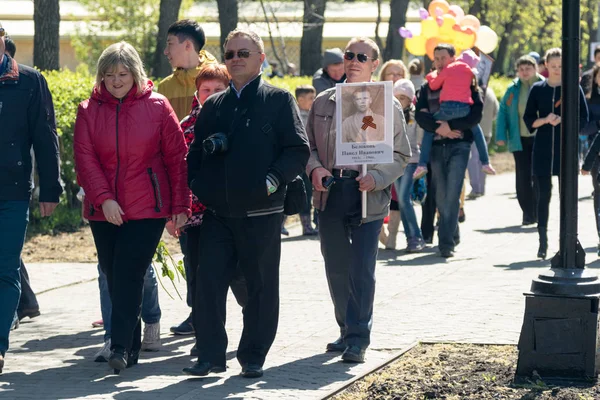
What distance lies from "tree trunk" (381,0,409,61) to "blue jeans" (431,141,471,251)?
12.8m

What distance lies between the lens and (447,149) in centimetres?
1250

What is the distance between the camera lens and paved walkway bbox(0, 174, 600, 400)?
23.1ft

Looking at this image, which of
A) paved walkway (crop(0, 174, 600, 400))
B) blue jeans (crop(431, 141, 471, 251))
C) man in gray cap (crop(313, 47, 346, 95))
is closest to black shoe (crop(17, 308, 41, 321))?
paved walkway (crop(0, 174, 600, 400))

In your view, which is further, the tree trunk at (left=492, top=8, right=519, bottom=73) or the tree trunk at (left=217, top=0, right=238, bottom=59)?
the tree trunk at (left=492, top=8, right=519, bottom=73)

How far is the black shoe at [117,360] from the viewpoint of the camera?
7.16 meters

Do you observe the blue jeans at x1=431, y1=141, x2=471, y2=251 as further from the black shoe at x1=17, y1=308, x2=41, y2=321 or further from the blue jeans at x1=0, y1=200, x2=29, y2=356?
the blue jeans at x1=0, y1=200, x2=29, y2=356

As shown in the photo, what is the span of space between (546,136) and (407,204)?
5.44ft

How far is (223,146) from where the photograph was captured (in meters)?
6.98

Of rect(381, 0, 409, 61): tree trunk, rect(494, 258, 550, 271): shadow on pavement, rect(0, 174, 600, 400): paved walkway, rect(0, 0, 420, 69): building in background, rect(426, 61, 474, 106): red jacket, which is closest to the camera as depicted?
rect(0, 174, 600, 400): paved walkway

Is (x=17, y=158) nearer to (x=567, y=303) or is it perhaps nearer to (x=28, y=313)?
(x=28, y=313)

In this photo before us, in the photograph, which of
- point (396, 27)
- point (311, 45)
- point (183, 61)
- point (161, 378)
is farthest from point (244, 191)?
point (311, 45)

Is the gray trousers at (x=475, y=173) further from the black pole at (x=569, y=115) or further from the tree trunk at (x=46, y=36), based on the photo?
the black pole at (x=569, y=115)

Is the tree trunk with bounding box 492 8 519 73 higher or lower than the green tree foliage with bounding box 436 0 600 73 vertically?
lower

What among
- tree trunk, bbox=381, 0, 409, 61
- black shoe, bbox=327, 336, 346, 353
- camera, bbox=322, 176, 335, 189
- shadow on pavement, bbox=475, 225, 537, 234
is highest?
tree trunk, bbox=381, 0, 409, 61
